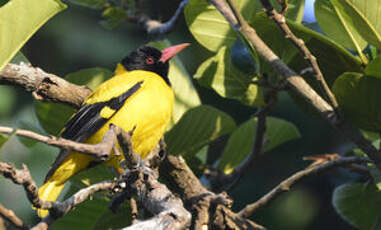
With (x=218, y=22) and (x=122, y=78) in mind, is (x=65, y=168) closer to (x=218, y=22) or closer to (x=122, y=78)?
(x=122, y=78)

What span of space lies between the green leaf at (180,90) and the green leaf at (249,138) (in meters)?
0.29

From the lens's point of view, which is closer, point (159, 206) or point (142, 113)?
point (159, 206)

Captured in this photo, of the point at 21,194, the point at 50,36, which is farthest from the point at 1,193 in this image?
the point at 50,36

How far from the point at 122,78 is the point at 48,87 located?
76cm

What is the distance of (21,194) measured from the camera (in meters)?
4.09

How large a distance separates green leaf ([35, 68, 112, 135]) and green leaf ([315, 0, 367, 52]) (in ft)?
3.82

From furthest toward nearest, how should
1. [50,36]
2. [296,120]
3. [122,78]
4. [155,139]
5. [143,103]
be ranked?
[50,36] → [296,120] → [122,78] → [143,103] → [155,139]

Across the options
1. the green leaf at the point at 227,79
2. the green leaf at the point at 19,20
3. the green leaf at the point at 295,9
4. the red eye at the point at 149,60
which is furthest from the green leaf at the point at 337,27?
the red eye at the point at 149,60

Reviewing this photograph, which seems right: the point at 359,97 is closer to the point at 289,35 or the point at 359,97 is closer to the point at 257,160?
the point at 289,35

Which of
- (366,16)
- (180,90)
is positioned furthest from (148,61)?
(366,16)

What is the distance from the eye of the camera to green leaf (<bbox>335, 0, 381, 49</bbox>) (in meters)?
2.04

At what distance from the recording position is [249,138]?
304cm

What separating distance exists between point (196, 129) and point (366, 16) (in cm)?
98

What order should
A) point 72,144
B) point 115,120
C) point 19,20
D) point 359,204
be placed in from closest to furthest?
point 72,144 → point 19,20 → point 359,204 → point 115,120
